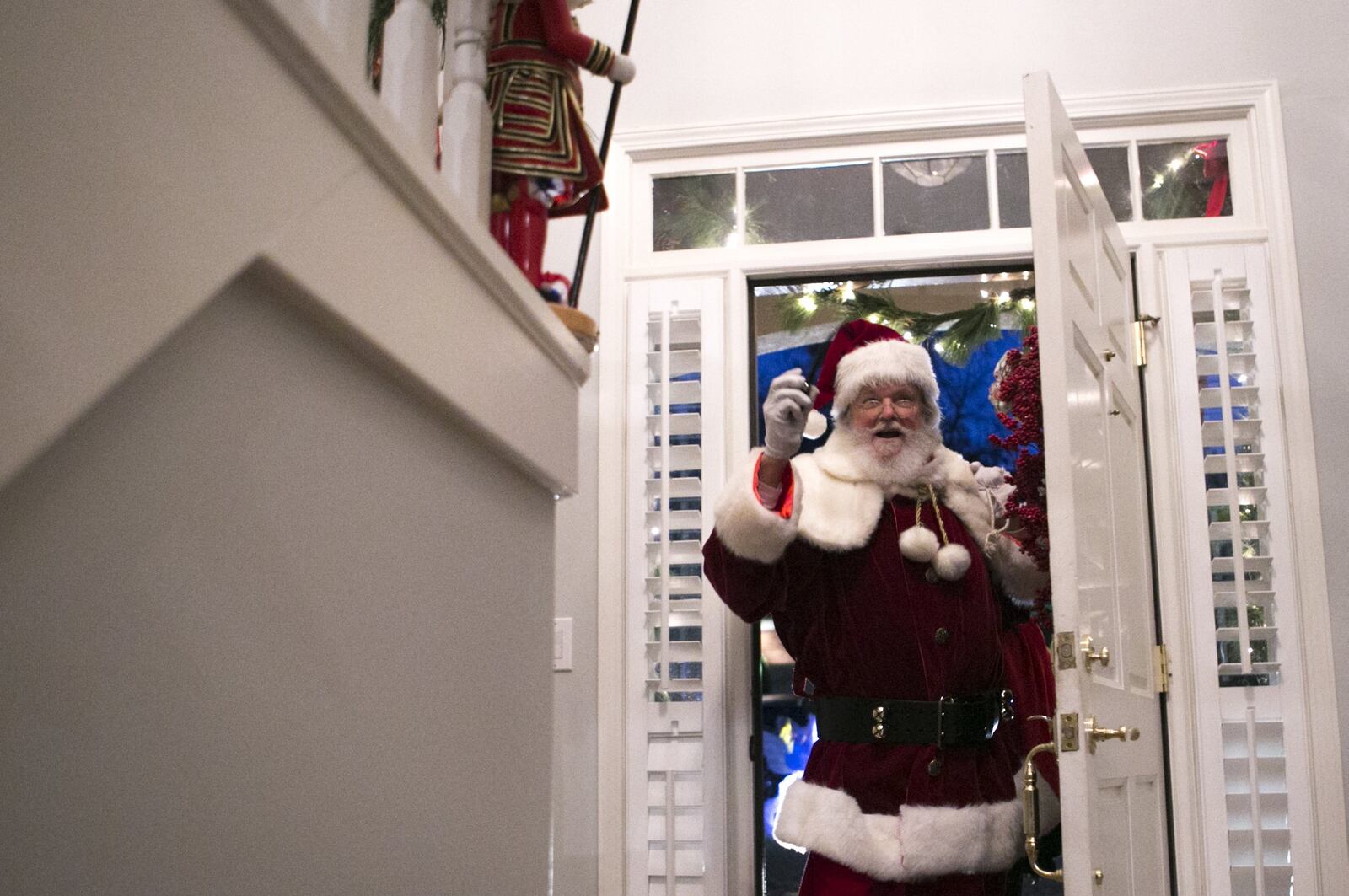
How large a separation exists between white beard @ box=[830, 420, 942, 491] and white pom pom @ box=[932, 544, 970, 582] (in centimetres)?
21

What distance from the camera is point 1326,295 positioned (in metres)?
2.78

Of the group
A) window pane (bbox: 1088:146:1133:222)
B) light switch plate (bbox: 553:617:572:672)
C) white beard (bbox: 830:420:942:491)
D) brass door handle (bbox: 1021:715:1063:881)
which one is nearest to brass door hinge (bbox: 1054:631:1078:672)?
brass door handle (bbox: 1021:715:1063:881)

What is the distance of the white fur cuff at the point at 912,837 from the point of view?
88.1 inches

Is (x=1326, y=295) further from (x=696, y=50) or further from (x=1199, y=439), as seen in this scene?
(x=696, y=50)

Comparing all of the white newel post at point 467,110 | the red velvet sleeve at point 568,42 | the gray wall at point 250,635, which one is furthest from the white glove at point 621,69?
the gray wall at point 250,635

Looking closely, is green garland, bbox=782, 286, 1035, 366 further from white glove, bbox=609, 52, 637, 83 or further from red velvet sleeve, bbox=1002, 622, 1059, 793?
white glove, bbox=609, 52, 637, 83

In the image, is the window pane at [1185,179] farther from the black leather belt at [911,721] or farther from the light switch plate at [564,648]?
the light switch plate at [564,648]

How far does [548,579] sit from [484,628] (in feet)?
0.58

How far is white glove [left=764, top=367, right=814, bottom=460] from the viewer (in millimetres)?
2441

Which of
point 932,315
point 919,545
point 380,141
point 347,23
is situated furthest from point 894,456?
point 380,141

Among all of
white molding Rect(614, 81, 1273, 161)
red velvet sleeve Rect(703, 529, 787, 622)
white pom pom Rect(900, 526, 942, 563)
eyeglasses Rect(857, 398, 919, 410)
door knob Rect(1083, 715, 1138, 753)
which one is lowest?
door knob Rect(1083, 715, 1138, 753)

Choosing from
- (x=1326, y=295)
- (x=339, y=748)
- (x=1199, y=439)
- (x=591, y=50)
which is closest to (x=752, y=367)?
(x=1199, y=439)

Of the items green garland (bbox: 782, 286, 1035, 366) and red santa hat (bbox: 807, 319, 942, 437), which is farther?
green garland (bbox: 782, 286, 1035, 366)

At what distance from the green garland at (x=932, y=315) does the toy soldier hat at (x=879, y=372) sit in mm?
1500
